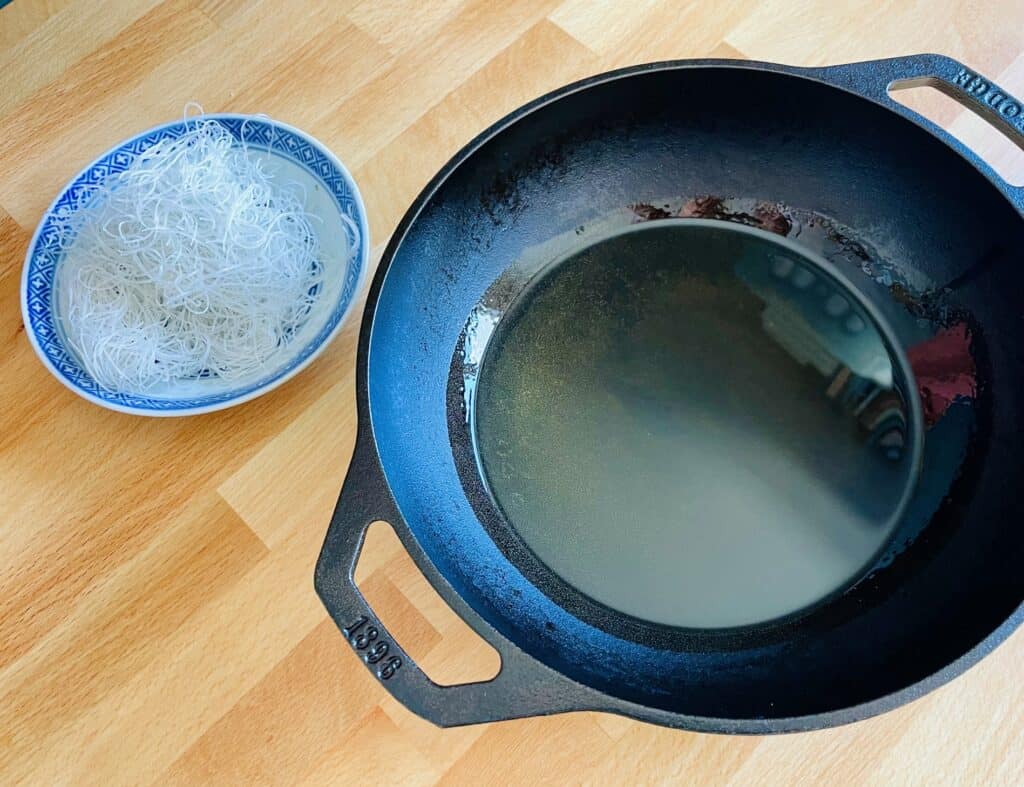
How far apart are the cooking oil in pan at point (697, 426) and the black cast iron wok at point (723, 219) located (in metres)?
0.03

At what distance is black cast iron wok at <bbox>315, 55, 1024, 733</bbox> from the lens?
0.66 meters

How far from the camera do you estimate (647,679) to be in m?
0.72

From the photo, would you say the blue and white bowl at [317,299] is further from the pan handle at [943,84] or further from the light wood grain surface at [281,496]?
the pan handle at [943,84]

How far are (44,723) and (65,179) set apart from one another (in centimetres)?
57

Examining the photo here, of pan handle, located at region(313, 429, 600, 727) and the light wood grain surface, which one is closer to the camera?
pan handle, located at region(313, 429, 600, 727)

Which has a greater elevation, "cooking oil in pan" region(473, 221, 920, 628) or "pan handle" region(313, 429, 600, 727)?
"cooking oil in pan" region(473, 221, 920, 628)

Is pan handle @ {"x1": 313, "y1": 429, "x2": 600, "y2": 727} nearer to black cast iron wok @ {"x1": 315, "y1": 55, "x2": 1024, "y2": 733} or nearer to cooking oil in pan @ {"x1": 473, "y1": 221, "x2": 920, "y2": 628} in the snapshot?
black cast iron wok @ {"x1": 315, "y1": 55, "x2": 1024, "y2": 733}

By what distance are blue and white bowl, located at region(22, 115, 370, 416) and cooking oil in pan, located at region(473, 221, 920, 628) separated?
6.6 inches

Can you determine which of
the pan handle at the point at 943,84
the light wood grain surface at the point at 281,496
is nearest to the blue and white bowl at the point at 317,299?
the light wood grain surface at the point at 281,496

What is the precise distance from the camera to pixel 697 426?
0.85 metres

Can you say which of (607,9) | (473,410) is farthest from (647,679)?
(607,9)

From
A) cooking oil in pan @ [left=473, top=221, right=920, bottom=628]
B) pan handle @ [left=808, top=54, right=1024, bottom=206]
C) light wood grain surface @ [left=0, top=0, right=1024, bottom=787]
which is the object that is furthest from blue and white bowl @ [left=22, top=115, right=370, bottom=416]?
pan handle @ [left=808, top=54, right=1024, bottom=206]

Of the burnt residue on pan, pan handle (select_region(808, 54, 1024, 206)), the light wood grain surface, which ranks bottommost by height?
the light wood grain surface

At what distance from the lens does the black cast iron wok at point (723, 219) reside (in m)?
0.66
